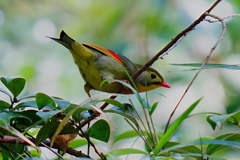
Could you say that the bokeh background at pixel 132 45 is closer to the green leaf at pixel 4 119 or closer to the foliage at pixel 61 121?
the foliage at pixel 61 121

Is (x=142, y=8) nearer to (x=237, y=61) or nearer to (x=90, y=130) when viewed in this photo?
(x=237, y=61)

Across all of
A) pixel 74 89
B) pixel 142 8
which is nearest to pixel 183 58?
pixel 142 8

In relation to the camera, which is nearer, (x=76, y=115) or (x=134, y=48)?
(x=76, y=115)

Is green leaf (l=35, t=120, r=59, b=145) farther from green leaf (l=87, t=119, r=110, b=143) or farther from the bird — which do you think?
the bird

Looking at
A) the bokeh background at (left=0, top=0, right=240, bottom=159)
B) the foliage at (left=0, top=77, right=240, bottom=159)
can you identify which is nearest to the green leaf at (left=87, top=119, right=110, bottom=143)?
the foliage at (left=0, top=77, right=240, bottom=159)

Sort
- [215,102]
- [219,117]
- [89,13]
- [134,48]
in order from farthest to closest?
[89,13] < [134,48] < [215,102] < [219,117]

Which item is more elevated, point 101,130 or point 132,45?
point 132,45

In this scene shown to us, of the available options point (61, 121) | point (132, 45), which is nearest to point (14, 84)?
point (61, 121)

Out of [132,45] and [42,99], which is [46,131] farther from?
[132,45]

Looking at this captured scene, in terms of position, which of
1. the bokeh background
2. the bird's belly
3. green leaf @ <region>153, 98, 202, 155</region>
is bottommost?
green leaf @ <region>153, 98, 202, 155</region>

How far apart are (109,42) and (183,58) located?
111cm

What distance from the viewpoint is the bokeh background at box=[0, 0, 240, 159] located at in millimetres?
3820

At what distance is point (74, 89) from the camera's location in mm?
4230

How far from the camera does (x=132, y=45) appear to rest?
4578 millimetres
